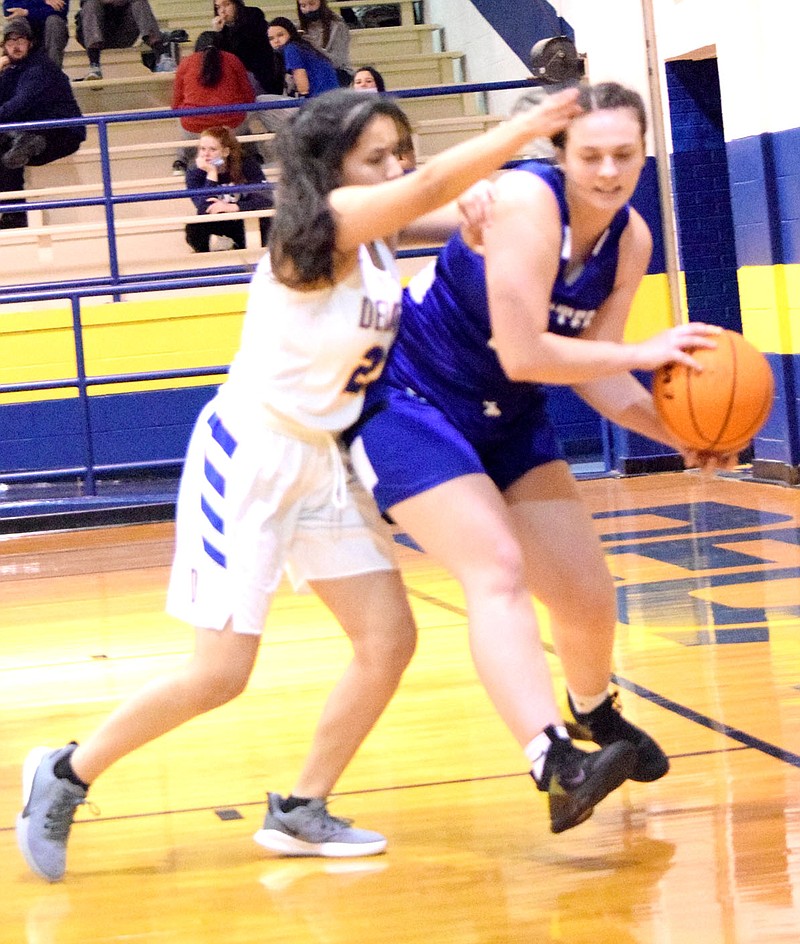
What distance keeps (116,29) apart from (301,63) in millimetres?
1843

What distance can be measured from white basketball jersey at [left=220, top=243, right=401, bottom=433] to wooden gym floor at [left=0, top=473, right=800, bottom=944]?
2.81 feet

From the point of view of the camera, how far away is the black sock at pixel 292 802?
3076 millimetres

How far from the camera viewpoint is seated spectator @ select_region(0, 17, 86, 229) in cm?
1012

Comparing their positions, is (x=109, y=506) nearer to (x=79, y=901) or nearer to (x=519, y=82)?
(x=519, y=82)

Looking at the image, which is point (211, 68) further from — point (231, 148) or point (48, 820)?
point (48, 820)

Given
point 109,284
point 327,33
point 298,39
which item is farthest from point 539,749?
point 327,33

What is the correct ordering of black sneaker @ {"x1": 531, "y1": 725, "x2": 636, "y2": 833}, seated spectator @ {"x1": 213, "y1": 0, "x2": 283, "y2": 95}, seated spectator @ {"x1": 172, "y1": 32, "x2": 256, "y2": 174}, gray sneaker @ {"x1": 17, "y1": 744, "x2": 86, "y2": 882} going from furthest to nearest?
seated spectator @ {"x1": 213, "y1": 0, "x2": 283, "y2": 95}, seated spectator @ {"x1": 172, "y1": 32, "x2": 256, "y2": 174}, gray sneaker @ {"x1": 17, "y1": 744, "x2": 86, "y2": 882}, black sneaker @ {"x1": 531, "y1": 725, "x2": 636, "y2": 833}

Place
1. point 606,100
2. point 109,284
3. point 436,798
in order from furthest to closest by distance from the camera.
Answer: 1. point 109,284
2. point 436,798
3. point 606,100

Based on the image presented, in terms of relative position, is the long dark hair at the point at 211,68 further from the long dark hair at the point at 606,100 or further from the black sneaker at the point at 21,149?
the long dark hair at the point at 606,100

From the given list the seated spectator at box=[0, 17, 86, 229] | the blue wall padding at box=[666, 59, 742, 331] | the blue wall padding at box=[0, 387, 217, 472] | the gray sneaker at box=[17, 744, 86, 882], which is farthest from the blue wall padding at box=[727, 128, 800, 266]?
the gray sneaker at box=[17, 744, 86, 882]

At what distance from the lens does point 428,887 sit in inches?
112

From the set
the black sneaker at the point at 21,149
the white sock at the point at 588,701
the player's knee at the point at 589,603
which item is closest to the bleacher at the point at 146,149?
the black sneaker at the point at 21,149

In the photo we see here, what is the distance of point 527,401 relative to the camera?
307 centimetres

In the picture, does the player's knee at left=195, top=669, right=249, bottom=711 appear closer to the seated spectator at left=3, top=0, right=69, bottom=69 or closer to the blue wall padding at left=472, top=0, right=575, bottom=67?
the blue wall padding at left=472, top=0, right=575, bottom=67
